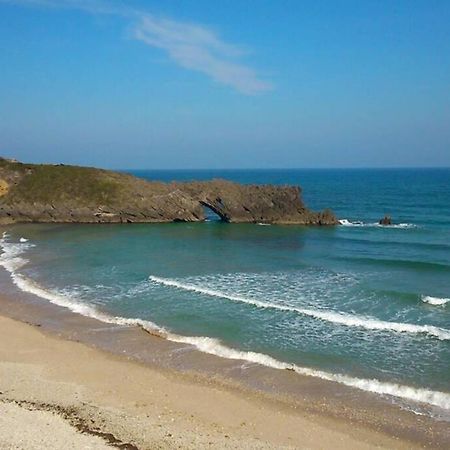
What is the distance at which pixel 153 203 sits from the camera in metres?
68.3

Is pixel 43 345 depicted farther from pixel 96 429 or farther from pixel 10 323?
pixel 96 429

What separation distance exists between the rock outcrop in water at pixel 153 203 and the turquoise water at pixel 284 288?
8843 millimetres

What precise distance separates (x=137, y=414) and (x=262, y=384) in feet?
15.1

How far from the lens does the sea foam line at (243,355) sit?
57.0 feet

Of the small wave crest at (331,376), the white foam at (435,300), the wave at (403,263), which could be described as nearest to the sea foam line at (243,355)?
the small wave crest at (331,376)

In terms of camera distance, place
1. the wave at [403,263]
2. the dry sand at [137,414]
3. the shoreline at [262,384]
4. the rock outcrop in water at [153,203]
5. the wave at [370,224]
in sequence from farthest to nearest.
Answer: the rock outcrop in water at [153,203]
the wave at [370,224]
the wave at [403,263]
the shoreline at [262,384]
the dry sand at [137,414]

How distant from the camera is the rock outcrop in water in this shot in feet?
221

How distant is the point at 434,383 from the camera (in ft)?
59.9

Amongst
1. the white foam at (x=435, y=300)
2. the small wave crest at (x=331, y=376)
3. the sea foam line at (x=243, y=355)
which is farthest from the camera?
the white foam at (x=435, y=300)

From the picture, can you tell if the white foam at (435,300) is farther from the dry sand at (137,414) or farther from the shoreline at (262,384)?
the dry sand at (137,414)

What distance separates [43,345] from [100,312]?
5.06 m

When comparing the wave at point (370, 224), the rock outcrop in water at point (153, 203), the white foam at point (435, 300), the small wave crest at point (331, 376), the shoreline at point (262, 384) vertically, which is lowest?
the shoreline at point (262, 384)

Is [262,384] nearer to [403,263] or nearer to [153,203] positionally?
[403,263]

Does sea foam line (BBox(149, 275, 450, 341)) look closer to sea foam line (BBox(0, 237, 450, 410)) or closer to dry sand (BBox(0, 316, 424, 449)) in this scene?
sea foam line (BBox(0, 237, 450, 410))
